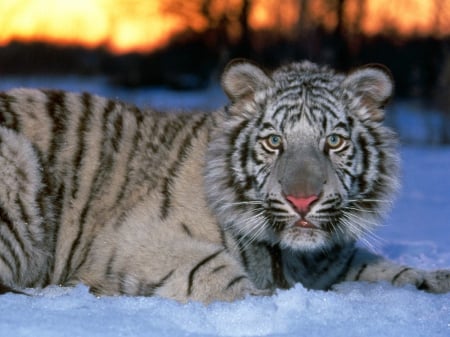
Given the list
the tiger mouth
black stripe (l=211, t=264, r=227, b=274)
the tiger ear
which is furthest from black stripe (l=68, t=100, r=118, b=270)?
the tiger ear

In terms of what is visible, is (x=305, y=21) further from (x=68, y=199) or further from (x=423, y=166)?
(x=68, y=199)

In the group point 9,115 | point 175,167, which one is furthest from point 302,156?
point 9,115

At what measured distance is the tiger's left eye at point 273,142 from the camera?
3.53 meters

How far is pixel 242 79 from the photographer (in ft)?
12.4

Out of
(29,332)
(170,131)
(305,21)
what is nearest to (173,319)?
(29,332)

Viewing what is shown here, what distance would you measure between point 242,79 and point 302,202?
2.41ft

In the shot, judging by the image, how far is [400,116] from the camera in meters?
13.2

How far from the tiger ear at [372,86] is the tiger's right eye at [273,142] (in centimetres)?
43

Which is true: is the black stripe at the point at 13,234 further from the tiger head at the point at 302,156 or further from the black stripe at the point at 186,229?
the tiger head at the point at 302,156

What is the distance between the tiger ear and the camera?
372 cm

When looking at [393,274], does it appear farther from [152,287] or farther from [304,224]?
[152,287]

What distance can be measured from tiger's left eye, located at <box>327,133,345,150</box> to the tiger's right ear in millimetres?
406

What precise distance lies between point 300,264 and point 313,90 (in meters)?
0.74

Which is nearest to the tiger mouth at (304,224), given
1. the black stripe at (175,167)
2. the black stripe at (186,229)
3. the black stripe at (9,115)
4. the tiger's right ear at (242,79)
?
the black stripe at (186,229)
